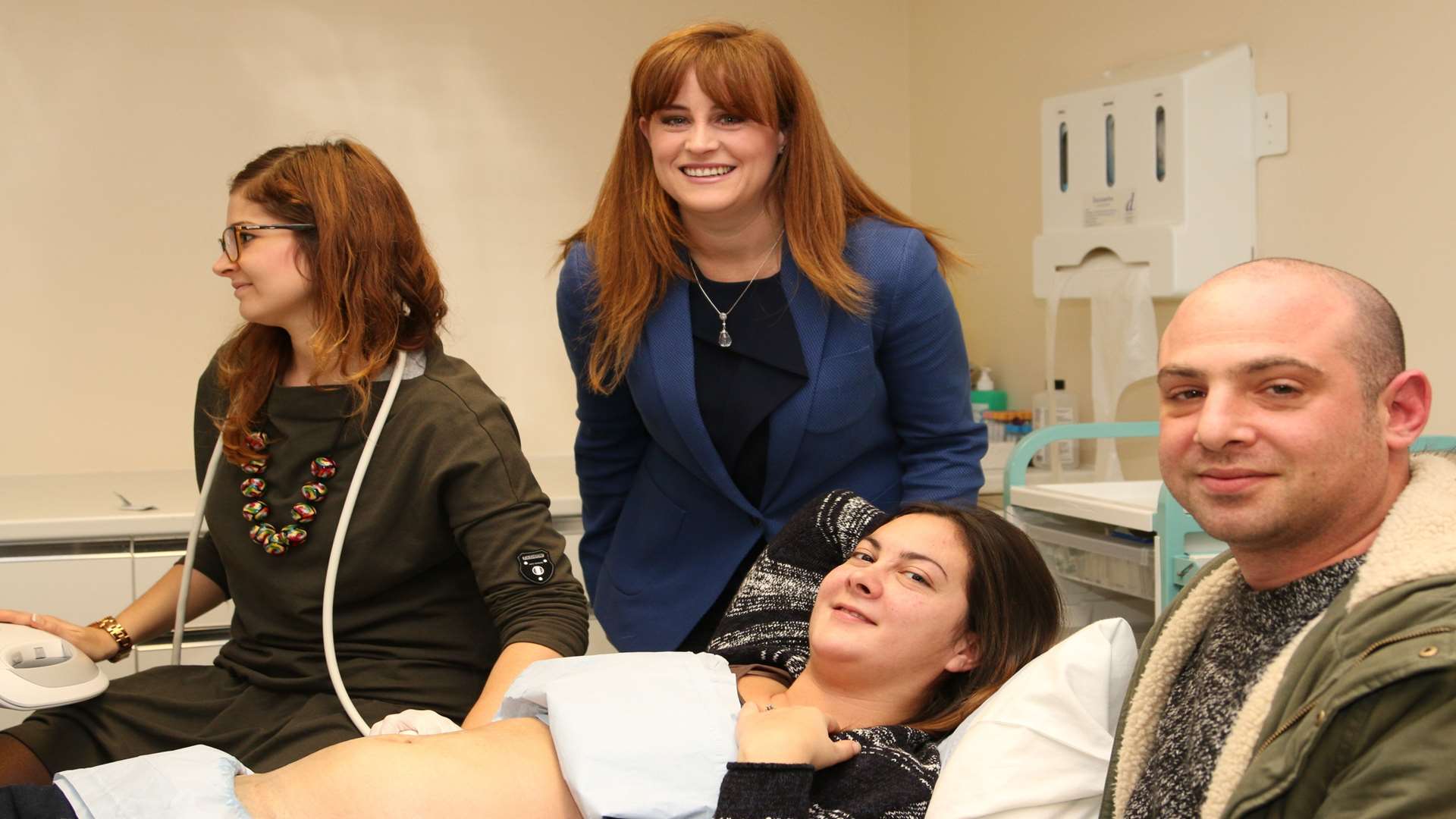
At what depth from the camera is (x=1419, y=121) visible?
242cm

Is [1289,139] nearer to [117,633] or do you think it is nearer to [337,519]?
[337,519]

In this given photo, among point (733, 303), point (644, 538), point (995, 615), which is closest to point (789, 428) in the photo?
point (733, 303)

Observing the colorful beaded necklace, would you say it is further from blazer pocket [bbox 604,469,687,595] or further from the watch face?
blazer pocket [bbox 604,469,687,595]

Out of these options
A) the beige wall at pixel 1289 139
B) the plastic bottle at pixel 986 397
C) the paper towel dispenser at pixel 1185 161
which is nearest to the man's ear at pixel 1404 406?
the beige wall at pixel 1289 139

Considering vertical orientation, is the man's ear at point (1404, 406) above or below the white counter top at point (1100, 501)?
above

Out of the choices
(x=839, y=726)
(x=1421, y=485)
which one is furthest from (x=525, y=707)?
(x=1421, y=485)

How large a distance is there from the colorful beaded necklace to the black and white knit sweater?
564mm

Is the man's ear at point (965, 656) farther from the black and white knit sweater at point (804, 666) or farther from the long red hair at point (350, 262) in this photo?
the long red hair at point (350, 262)

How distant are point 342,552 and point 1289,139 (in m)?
2.03

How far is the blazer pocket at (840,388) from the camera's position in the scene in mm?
1864

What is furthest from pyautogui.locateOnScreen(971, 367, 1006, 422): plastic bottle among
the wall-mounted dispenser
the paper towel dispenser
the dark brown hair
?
the dark brown hair

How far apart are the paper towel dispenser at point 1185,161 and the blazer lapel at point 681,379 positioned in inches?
50.6

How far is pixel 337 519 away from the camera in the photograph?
1.76 meters

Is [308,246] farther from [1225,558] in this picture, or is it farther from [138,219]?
[138,219]
